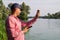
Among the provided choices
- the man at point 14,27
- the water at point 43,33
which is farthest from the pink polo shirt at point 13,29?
the water at point 43,33

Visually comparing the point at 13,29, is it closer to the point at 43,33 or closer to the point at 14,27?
the point at 14,27

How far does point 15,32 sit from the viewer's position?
3469 mm

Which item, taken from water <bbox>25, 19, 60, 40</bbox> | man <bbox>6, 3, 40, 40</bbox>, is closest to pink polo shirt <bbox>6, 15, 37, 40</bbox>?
man <bbox>6, 3, 40, 40</bbox>

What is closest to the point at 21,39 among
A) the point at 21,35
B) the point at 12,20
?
the point at 21,35

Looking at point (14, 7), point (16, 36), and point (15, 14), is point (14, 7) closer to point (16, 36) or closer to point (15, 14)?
point (15, 14)

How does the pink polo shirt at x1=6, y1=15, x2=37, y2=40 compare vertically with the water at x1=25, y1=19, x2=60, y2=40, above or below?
above

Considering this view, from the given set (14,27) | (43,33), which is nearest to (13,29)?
(14,27)

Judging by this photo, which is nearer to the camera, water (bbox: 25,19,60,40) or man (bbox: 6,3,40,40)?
man (bbox: 6,3,40,40)

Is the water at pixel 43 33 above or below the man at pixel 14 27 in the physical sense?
below

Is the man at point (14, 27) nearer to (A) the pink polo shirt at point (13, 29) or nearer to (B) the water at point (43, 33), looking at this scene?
(A) the pink polo shirt at point (13, 29)

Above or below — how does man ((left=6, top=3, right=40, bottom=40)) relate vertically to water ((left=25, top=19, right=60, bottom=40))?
above

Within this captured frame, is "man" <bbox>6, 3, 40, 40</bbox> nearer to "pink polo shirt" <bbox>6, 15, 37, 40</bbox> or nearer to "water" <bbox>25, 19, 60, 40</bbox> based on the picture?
"pink polo shirt" <bbox>6, 15, 37, 40</bbox>

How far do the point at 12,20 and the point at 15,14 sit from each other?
0.10 m

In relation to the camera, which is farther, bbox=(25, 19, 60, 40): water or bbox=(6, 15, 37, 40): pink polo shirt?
bbox=(25, 19, 60, 40): water
